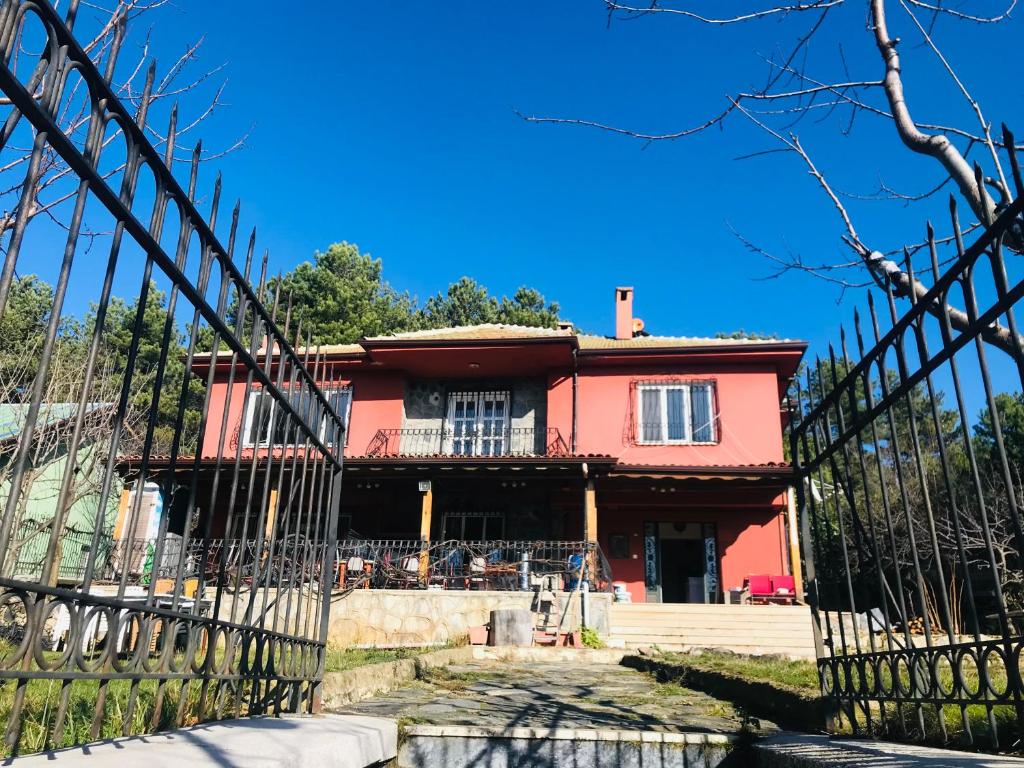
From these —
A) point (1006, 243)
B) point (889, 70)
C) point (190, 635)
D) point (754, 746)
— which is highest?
point (889, 70)

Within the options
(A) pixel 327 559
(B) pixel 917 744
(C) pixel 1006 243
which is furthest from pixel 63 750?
(C) pixel 1006 243

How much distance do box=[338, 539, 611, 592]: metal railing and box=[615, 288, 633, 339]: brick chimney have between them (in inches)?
303

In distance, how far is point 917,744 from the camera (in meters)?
3.24

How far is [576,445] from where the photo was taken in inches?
720

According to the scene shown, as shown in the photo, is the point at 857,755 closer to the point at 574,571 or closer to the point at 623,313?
the point at 574,571

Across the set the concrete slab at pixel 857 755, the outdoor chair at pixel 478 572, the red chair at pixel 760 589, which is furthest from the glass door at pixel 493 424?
the concrete slab at pixel 857 755

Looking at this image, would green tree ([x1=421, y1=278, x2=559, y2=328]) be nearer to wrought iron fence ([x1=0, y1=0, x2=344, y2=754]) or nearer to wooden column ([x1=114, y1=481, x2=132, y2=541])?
wooden column ([x1=114, y1=481, x2=132, y2=541])

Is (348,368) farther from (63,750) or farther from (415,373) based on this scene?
(63,750)

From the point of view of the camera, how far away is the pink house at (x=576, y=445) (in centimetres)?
1683

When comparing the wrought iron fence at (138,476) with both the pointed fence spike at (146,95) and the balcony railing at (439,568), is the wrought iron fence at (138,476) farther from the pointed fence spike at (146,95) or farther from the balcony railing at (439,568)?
the balcony railing at (439,568)

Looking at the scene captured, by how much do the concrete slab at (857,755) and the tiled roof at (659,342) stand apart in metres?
15.1

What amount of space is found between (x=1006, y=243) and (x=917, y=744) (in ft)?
7.01

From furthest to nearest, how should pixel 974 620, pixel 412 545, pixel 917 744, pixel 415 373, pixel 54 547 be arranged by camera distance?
pixel 415 373 < pixel 412 545 < pixel 917 744 < pixel 974 620 < pixel 54 547

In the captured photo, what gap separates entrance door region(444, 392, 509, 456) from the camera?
1916cm
